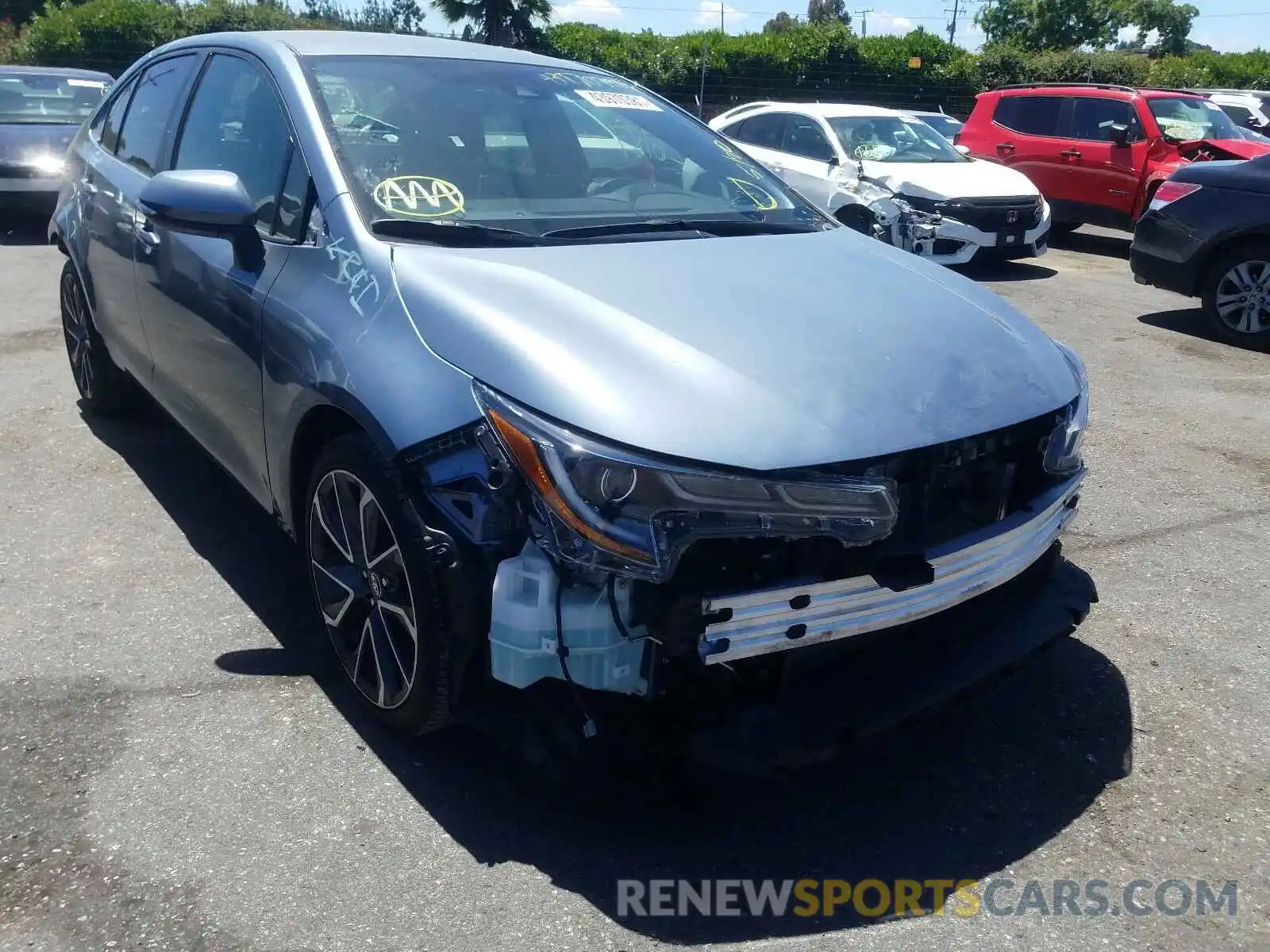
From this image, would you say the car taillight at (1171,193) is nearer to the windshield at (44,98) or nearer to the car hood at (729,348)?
the car hood at (729,348)

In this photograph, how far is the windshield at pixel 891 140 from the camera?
1055cm

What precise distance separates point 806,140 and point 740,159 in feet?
23.9

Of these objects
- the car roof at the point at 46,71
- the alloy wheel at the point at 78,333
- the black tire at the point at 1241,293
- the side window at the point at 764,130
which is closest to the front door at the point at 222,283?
the alloy wheel at the point at 78,333

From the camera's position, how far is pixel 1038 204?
410 inches

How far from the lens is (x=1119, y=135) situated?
463 inches

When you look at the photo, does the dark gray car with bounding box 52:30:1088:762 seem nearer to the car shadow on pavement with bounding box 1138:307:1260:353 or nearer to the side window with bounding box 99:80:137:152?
the side window with bounding box 99:80:137:152

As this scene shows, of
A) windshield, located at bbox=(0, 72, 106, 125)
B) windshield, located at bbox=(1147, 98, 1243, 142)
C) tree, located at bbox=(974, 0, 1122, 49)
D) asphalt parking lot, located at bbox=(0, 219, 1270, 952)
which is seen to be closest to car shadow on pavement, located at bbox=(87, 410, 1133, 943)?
asphalt parking lot, located at bbox=(0, 219, 1270, 952)

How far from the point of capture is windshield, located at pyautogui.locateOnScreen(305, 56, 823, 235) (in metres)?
3.06

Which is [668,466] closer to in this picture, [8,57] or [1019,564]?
[1019,564]

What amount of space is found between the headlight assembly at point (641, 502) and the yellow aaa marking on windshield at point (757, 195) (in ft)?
5.25

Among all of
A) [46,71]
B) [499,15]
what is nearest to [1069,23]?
[499,15]

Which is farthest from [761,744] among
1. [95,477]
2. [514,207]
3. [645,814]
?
[95,477]

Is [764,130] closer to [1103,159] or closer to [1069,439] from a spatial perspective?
[1103,159]

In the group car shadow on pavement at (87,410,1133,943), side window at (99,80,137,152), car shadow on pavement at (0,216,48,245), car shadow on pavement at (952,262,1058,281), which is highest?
side window at (99,80,137,152)
